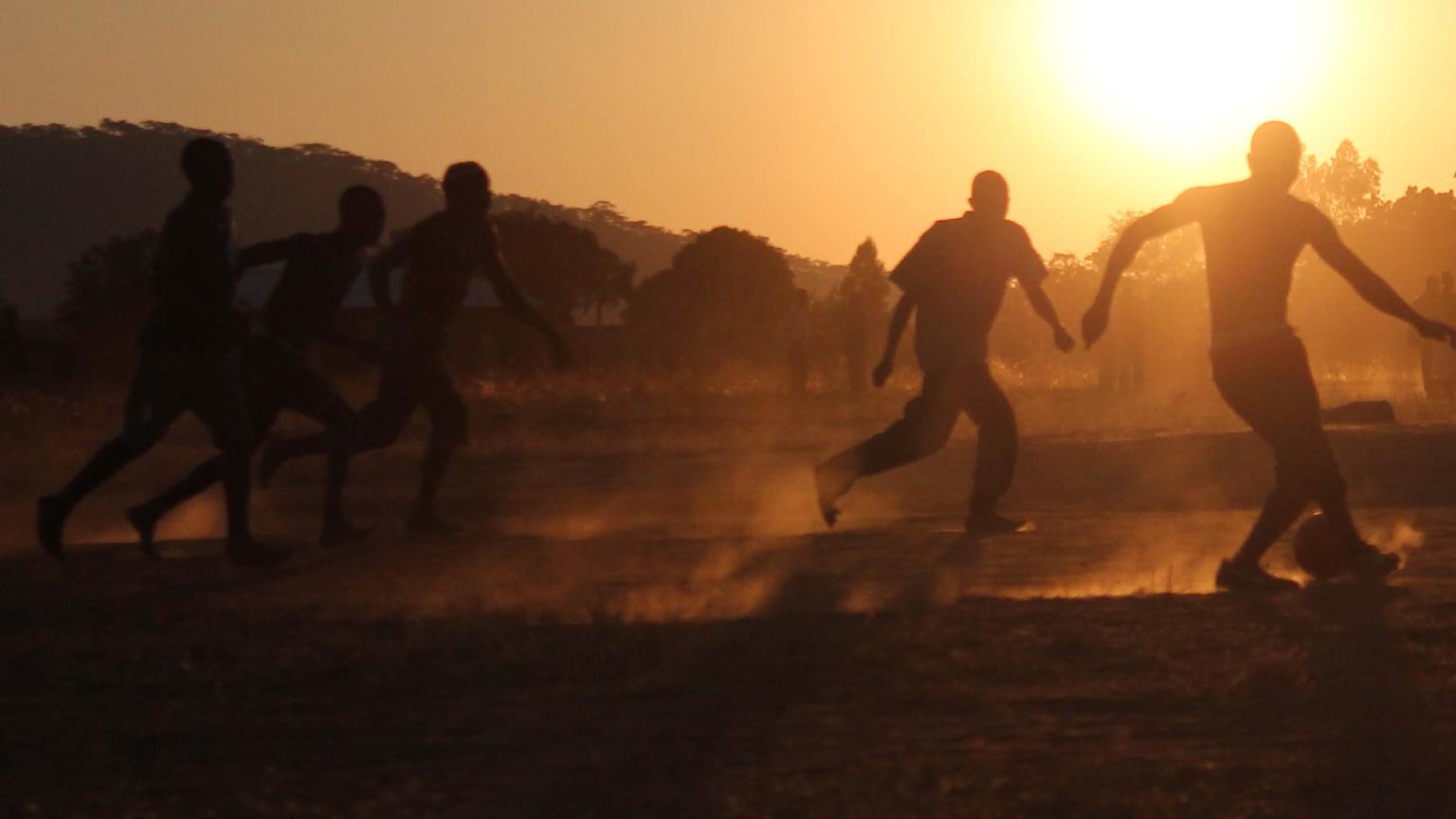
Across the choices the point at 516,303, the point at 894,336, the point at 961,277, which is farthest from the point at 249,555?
the point at 961,277

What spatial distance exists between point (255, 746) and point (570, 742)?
80 cm

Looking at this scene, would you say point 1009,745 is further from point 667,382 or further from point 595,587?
point 667,382

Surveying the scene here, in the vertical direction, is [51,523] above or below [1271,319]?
below

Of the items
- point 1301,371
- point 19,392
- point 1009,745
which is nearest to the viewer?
point 1009,745

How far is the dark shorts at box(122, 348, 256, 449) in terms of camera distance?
25.1 feet

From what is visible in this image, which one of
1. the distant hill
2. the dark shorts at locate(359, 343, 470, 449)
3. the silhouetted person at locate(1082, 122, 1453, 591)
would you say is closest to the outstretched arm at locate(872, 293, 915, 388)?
the dark shorts at locate(359, 343, 470, 449)

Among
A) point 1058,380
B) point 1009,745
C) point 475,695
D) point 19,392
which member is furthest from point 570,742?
point 1058,380

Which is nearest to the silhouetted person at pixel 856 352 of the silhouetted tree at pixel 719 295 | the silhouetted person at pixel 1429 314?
the silhouetted person at pixel 1429 314

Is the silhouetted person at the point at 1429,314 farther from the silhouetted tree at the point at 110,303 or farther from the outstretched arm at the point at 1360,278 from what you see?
the outstretched arm at the point at 1360,278

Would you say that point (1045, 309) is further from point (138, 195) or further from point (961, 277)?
point (138, 195)

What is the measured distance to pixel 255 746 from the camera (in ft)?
16.6

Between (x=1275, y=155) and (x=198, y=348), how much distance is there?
4.14 m

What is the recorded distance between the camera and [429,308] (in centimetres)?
903

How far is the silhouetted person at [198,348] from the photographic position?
7676 millimetres
